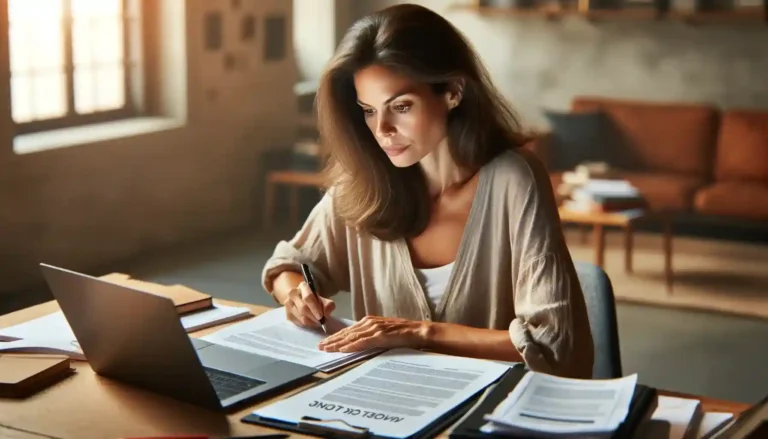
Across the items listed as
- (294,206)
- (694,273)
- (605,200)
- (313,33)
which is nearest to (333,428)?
(605,200)

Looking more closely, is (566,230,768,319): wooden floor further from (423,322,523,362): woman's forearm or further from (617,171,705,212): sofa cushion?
(423,322,523,362): woman's forearm

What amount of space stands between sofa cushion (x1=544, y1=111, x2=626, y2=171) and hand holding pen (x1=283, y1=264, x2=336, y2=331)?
5417 mm

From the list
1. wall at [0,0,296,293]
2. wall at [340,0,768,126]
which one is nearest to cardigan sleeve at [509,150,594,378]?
wall at [0,0,296,293]

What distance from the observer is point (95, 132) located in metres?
6.15

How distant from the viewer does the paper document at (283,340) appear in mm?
1964

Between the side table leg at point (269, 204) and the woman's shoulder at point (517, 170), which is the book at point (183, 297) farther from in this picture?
the side table leg at point (269, 204)

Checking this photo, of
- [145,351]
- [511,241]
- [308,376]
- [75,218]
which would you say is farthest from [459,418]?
[75,218]

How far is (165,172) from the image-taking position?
658cm

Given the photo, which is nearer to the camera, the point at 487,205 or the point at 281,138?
the point at 487,205

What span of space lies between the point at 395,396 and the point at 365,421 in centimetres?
12

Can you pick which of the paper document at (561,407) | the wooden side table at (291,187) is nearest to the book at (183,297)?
the paper document at (561,407)

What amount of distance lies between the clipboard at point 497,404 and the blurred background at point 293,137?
288cm

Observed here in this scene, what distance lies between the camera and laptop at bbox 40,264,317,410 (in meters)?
1.66

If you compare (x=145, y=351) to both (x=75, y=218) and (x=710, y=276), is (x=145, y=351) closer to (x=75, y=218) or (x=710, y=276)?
(x=75, y=218)
